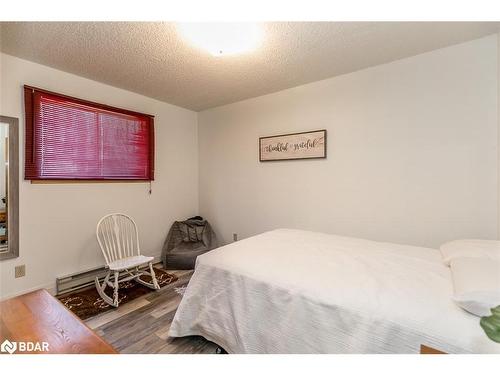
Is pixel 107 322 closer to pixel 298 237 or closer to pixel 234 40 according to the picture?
Result: pixel 298 237

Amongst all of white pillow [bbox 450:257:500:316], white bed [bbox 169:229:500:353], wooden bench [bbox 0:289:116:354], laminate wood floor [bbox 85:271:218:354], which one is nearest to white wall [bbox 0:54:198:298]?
laminate wood floor [bbox 85:271:218:354]

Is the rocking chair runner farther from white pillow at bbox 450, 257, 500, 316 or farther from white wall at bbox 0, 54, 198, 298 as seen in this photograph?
white pillow at bbox 450, 257, 500, 316

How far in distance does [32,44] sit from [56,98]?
1.79 feet

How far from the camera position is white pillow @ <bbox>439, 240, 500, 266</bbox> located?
4.57ft

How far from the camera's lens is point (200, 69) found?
251 centimetres

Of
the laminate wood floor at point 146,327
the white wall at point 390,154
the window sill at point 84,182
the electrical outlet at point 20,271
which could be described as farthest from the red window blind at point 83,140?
the laminate wood floor at point 146,327

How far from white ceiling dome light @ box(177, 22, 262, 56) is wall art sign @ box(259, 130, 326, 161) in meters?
1.25

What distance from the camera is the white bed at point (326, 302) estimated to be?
37.8 inches

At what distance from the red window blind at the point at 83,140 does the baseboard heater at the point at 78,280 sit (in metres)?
1.07

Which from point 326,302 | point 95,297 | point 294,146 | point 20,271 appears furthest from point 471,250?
point 20,271

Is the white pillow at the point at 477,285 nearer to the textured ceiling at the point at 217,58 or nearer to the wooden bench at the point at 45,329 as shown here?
the wooden bench at the point at 45,329

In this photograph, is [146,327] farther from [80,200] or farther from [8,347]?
[80,200]

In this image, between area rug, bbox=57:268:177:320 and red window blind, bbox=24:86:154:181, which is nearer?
area rug, bbox=57:268:177:320

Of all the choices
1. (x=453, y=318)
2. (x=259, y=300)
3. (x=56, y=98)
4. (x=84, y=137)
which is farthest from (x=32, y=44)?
(x=453, y=318)
